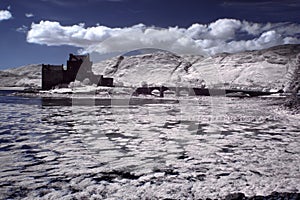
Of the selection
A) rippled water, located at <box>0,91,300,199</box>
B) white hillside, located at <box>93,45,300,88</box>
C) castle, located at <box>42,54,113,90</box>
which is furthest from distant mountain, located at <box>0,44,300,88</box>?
rippled water, located at <box>0,91,300,199</box>

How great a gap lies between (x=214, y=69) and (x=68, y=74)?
12286 centimetres

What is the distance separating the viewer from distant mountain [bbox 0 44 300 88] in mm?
121956

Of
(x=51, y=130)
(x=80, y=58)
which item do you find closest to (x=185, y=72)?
(x=80, y=58)

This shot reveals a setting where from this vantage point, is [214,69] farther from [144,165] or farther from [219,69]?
[144,165]

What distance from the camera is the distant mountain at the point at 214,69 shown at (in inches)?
4801

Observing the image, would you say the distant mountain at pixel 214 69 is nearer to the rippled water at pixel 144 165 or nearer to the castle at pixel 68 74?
the castle at pixel 68 74

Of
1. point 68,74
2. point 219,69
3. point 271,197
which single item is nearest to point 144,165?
point 271,197

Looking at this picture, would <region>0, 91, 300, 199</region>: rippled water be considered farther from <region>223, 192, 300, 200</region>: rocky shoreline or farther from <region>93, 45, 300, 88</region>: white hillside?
<region>93, 45, 300, 88</region>: white hillside

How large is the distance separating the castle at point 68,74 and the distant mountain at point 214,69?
66209 millimetres

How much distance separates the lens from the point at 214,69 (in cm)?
15425

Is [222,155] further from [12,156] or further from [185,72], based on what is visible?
[185,72]

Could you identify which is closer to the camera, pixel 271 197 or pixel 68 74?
pixel 271 197

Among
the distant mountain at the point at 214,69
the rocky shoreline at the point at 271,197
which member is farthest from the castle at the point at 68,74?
the distant mountain at the point at 214,69

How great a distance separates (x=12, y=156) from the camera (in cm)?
489
